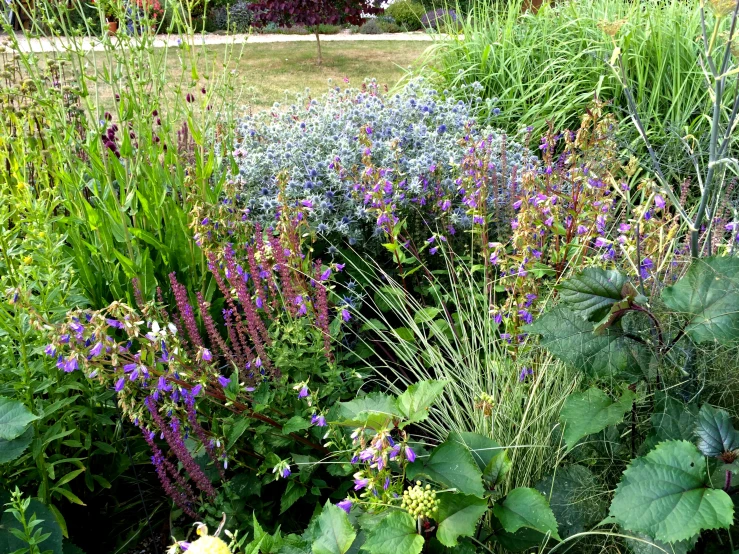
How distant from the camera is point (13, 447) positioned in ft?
5.90

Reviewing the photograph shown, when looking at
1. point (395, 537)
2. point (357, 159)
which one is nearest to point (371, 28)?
point (357, 159)

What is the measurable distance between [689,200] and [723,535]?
3039mm

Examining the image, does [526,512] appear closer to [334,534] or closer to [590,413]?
[590,413]

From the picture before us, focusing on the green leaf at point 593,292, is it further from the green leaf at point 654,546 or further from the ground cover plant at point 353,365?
the green leaf at point 654,546

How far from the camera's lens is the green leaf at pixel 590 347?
169cm

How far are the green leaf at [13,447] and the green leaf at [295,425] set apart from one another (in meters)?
0.71

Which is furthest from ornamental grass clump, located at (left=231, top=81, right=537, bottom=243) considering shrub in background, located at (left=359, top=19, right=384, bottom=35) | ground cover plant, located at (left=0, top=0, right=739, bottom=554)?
shrub in background, located at (left=359, top=19, right=384, bottom=35)

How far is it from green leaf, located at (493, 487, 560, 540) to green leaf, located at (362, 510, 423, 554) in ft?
0.79

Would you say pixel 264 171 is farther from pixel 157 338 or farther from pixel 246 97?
pixel 246 97

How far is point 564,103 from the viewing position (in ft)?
16.0

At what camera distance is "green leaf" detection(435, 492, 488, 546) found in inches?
58.1

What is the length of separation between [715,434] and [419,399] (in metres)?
0.70

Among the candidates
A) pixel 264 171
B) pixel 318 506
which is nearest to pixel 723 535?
pixel 318 506

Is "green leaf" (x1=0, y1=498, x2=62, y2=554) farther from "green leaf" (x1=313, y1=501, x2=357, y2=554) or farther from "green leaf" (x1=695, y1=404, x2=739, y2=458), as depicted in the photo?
"green leaf" (x1=695, y1=404, x2=739, y2=458)
